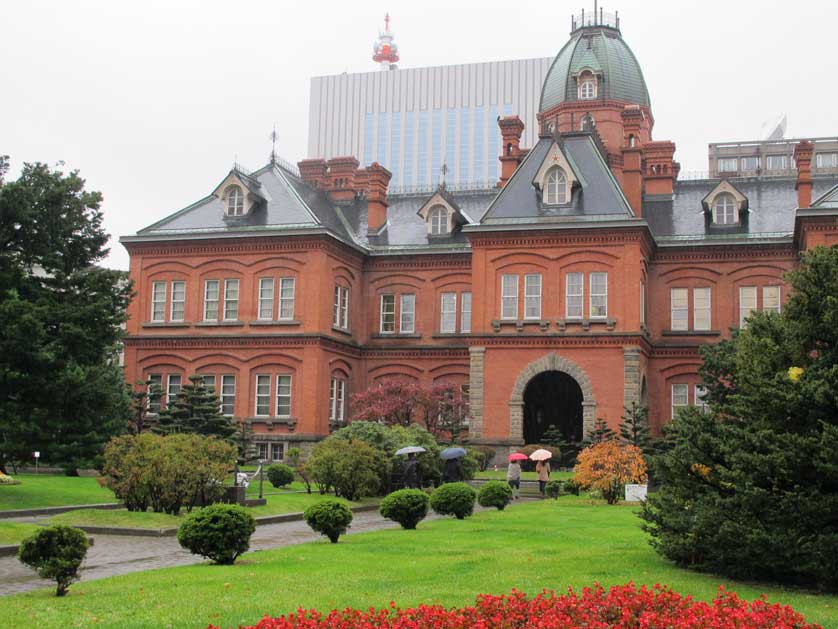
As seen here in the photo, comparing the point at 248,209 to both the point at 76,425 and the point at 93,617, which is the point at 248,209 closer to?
the point at 76,425

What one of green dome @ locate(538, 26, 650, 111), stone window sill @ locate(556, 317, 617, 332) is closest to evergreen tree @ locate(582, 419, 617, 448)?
stone window sill @ locate(556, 317, 617, 332)

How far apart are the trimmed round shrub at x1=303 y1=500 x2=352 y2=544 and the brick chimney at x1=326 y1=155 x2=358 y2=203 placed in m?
35.2

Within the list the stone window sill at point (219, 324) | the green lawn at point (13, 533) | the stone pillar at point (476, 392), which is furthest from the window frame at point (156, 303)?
the green lawn at point (13, 533)

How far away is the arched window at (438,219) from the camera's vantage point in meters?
48.4

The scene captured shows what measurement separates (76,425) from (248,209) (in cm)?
2079

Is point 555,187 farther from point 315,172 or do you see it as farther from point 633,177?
point 315,172

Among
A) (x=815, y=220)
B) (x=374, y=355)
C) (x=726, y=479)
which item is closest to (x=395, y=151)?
(x=374, y=355)

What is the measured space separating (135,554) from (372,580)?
6.06 metres

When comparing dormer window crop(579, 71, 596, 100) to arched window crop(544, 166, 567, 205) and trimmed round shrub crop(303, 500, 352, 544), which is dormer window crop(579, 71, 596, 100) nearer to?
arched window crop(544, 166, 567, 205)

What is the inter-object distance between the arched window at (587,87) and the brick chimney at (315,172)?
1550 centimetres

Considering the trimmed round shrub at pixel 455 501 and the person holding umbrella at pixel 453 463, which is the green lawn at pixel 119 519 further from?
the person holding umbrella at pixel 453 463

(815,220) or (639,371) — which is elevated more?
(815,220)

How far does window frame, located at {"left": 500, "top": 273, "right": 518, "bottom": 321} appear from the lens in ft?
139

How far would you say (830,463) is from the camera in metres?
12.4
